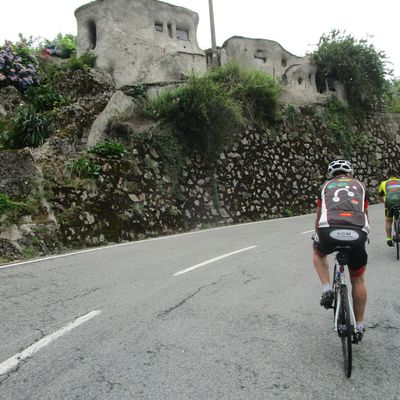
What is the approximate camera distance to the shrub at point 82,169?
12.9 meters

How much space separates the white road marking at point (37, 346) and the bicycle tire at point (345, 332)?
2.69 metres

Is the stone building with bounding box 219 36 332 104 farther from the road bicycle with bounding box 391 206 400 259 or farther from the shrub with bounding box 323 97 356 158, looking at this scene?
the road bicycle with bounding box 391 206 400 259

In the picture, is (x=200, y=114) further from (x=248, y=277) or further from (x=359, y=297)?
(x=359, y=297)

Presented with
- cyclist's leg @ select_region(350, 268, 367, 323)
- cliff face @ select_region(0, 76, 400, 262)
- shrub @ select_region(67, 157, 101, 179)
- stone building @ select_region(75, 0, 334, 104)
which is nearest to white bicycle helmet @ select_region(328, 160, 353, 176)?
cyclist's leg @ select_region(350, 268, 367, 323)

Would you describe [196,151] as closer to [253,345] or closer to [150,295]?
[150,295]

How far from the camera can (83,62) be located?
1995cm

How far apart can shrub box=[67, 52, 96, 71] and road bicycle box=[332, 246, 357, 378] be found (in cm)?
1675

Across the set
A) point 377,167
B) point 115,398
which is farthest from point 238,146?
point 115,398

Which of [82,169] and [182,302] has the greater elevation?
[82,169]

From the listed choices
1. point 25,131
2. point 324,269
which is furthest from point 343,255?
point 25,131

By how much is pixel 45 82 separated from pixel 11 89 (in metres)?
1.64

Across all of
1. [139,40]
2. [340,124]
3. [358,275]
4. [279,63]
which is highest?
[139,40]

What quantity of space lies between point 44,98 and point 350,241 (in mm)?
14974

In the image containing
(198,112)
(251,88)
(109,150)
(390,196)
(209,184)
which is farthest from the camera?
(251,88)
